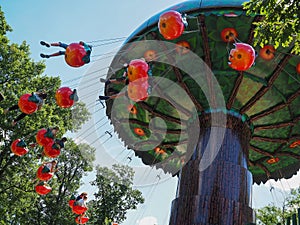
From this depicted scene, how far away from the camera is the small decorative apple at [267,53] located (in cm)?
985

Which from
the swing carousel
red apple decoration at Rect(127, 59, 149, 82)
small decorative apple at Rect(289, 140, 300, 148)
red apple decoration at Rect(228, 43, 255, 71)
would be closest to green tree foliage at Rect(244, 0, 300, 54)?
red apple decoration at Rect(228, 43, 255, 71)

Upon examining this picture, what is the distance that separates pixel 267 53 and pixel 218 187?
394 cm

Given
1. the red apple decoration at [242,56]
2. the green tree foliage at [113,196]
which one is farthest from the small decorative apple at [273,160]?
the green tree foliage at [113,196]

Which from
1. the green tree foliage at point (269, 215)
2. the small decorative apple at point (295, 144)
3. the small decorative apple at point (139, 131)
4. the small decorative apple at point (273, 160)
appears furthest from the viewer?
the green tree foliage at point (269, 215)

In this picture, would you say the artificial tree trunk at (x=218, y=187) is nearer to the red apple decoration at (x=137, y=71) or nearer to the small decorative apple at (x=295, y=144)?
the small decorative apple at (x=295, y=144)

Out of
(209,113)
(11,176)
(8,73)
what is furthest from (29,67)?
(209,113)

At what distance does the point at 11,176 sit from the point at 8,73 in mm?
4487

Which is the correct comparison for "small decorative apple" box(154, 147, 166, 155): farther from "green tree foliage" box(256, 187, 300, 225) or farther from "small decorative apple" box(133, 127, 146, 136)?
"green tree foliage" box(256, 187, 300, 225)

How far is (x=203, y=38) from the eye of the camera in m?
9.62

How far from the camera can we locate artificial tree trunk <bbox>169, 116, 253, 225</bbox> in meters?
8.78

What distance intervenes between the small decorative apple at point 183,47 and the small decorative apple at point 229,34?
0.99 meters

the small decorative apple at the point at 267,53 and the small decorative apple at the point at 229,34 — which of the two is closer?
the small decorative apple at the point at 229,34

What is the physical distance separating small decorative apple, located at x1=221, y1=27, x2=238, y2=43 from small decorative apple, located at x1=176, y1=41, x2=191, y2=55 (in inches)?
39.1

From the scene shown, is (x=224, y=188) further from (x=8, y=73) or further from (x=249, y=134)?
(x=8, y=73)
